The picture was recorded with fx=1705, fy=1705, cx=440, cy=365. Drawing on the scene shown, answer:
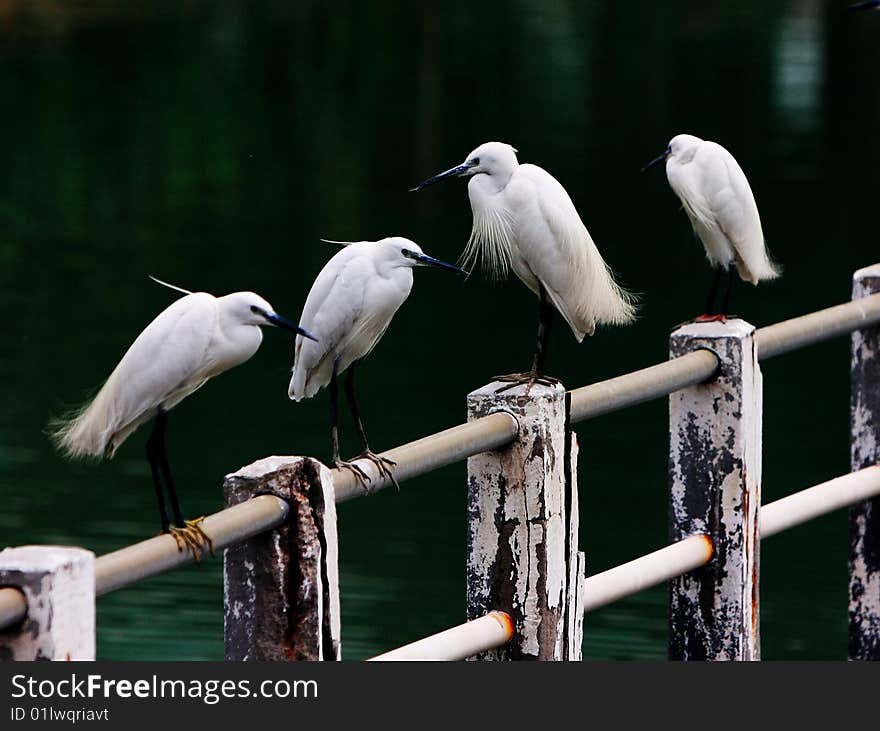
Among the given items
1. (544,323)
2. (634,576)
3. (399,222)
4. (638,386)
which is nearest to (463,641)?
(634,576)

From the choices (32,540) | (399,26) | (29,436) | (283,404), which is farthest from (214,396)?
(399,26)

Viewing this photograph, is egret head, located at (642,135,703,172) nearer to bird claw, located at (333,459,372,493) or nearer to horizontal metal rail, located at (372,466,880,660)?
horizontal metal rail, located at (372,466,880,660)

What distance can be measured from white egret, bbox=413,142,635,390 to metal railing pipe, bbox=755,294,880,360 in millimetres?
443

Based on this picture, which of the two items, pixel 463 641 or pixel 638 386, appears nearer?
pixel 463 641

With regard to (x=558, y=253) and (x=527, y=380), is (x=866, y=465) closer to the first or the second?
(x=558, y=253)

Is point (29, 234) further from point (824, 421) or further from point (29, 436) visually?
point (824, 421)

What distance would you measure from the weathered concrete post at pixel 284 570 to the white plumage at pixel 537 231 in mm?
1398

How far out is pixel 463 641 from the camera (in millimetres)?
2463

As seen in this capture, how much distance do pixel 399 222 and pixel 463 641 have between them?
1188 centimetres

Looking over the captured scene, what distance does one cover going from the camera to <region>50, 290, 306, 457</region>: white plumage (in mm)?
2641

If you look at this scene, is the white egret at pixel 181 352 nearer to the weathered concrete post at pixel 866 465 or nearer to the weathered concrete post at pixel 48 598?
the weathered concrete post at pixel 48 598

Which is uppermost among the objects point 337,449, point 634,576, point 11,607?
point 337,449

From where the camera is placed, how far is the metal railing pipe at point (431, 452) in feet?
7.84

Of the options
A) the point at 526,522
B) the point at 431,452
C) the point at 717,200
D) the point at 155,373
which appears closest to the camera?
the point at 431,452
